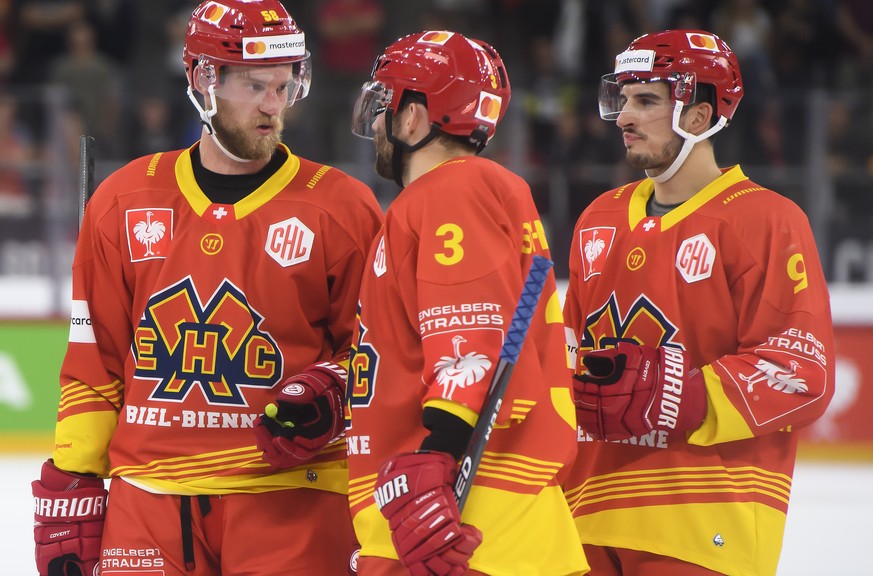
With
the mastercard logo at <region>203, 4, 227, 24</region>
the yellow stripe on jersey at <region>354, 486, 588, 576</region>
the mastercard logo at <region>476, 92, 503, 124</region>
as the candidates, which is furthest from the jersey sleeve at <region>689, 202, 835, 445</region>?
the mastercard logo at <region>203, 4, 227, 24</region>

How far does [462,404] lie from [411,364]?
0.21 meters

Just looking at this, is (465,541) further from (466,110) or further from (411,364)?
(466,110)

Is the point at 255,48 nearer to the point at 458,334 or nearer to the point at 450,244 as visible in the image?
the point at 450,244

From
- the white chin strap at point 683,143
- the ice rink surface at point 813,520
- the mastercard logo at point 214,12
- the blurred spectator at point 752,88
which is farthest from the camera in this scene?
the blurred spectator at point 752,88

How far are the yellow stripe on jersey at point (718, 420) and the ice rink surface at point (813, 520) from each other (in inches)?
78.5

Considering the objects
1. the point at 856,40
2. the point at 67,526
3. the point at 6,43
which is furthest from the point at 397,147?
the point at 6,43

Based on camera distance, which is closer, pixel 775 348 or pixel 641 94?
pixel 775 348

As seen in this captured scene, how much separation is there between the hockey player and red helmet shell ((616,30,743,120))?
668mm

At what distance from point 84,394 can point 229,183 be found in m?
0.57

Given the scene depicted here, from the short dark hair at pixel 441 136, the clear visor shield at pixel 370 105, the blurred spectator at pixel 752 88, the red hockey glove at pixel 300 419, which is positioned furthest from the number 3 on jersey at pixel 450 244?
the blurred spectator at pixel 752 88

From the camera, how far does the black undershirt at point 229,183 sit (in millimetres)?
2793

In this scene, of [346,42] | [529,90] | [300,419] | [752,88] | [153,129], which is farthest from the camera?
[346,42]

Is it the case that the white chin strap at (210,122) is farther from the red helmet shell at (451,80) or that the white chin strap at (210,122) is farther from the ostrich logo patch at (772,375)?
the ostrich logo patch at (772,375)

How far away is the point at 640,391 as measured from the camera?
8.79 feet
